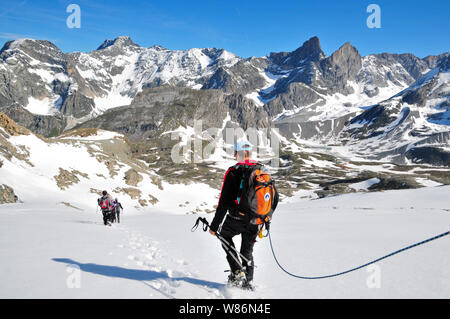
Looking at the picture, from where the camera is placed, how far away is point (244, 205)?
5.76 metres

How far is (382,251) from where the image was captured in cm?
823

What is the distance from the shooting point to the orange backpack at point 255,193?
5754 mm

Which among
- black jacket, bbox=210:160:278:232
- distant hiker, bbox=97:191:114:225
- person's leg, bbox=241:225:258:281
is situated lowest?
Answer: distant hiker, bbox=97:191:114:225

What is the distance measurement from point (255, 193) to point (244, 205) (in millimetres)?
333

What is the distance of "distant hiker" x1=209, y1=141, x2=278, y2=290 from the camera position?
18.9ft

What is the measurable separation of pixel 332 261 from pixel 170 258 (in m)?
4.64

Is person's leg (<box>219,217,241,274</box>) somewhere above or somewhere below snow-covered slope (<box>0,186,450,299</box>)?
above

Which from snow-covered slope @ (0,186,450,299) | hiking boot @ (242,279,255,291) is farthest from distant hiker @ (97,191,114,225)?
hiking boot @ (242,279,255,291)

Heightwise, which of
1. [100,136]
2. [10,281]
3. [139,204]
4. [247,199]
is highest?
[100,136]

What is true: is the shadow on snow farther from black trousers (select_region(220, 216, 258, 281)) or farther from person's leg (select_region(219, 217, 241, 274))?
black trousers (select_region(220, 216, 258, 281))

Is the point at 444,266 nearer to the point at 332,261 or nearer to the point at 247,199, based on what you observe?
the point at 332,261

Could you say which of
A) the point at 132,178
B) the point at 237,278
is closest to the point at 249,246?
the point at 237,278
